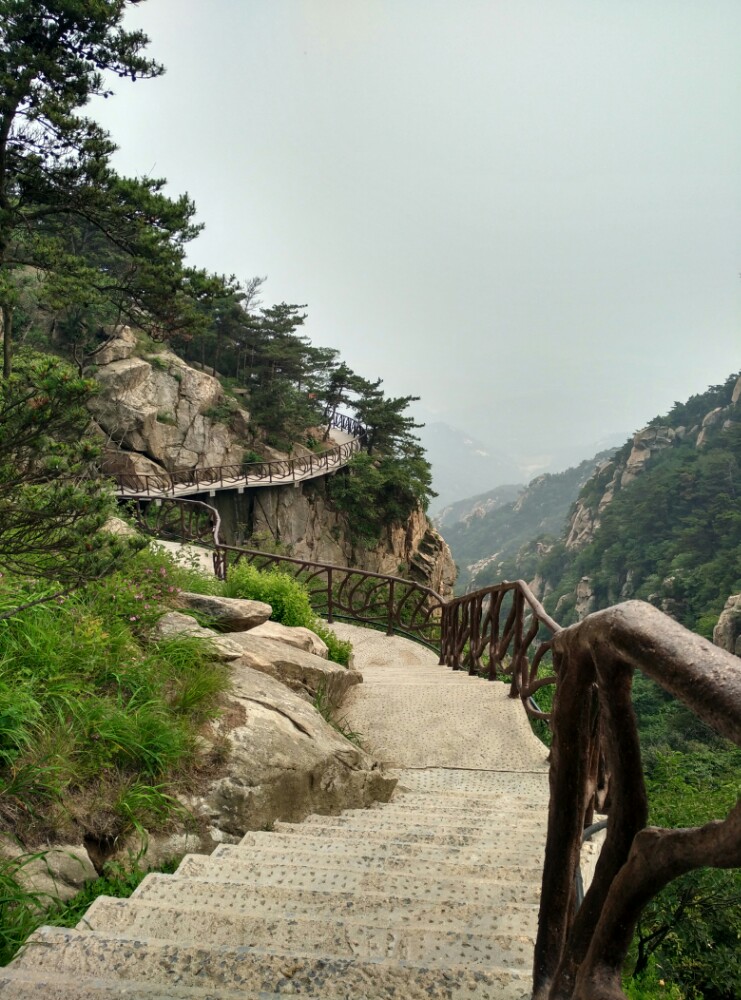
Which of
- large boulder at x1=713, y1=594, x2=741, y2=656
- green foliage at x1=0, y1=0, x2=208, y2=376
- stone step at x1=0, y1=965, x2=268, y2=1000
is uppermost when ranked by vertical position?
green foliage at x1=0, y1=0, x2=208, y2=376

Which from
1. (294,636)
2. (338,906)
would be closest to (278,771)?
(338,906)

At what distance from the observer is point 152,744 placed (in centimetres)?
274

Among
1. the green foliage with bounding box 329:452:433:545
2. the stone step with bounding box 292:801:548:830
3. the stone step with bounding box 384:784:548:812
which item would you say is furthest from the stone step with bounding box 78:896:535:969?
the green foliage with bounding box 329:452:433:545

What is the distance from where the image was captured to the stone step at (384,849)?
2340 mm

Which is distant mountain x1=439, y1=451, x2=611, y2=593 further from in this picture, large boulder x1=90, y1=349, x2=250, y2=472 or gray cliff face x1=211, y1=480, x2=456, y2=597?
large boulder x1=90, y1=349, x2=250, y2=472

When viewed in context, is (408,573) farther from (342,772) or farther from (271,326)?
(342,772)

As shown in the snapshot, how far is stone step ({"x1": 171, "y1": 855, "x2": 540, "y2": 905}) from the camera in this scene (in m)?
1.98

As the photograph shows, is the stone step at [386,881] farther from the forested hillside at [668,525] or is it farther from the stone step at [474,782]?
the forested hillside at [668,525]

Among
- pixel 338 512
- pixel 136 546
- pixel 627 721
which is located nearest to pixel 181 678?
pixel 136 546

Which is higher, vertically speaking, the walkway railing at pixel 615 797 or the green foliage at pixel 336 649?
the walkway railing at pixel 615 797

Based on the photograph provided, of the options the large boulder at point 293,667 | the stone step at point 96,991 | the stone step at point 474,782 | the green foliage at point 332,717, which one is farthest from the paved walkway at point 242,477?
the stone step at point 96,991

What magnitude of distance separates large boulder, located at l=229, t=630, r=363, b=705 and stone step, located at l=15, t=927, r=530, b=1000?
109 inches

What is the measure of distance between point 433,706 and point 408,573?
73.7ft

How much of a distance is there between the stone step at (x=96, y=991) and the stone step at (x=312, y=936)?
0.18 metres
